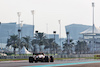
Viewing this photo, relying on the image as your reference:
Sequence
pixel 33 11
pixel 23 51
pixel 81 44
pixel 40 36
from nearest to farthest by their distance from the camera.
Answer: pixel 33 11 → pixel 23 51 → pixel 40 36 → pixel 81 44

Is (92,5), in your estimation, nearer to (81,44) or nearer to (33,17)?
(33,17)

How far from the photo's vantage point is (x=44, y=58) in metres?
44.0

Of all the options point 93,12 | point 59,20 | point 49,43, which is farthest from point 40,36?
point 93,12

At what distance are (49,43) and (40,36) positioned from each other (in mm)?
17314

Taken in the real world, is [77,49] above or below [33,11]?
below

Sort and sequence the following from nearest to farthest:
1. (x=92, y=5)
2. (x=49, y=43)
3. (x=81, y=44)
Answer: (x=92, y=5) < (x=49, y=43) < (x=81, y=44)

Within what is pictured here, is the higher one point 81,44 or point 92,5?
point 92,5

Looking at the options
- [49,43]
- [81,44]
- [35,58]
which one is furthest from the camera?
[81,44]

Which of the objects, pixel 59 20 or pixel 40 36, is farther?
pixel 40 36

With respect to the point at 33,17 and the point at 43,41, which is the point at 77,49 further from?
the point at 33,17

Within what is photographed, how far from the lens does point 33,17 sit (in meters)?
107

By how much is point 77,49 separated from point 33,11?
82.3 meters

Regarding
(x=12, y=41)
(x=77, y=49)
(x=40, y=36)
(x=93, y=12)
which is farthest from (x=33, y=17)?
(x=77, y=49)

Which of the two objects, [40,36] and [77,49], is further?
[77,49]
